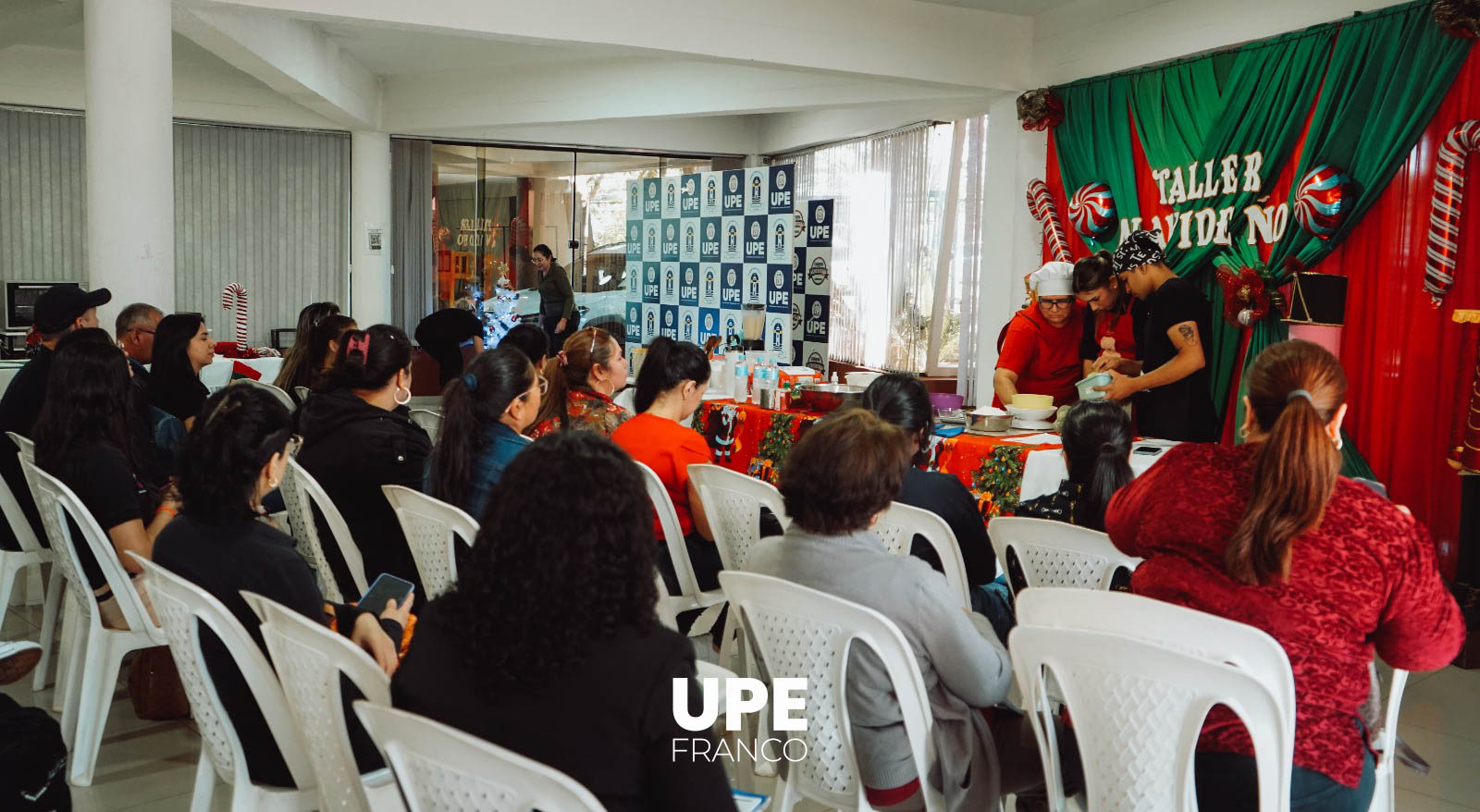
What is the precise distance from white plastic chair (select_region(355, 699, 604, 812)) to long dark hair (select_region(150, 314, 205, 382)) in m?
3.33

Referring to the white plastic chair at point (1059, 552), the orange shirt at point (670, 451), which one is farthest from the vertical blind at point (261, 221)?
the white plastic chair at point (1059, 552)

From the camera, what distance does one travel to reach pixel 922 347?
9.31 meters

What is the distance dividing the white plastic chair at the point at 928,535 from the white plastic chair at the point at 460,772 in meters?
1.51

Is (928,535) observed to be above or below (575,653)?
below

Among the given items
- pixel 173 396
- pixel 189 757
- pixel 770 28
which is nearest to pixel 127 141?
pixel 173 396

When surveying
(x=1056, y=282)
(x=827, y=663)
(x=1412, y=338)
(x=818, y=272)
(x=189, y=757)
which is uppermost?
(x=818, y=272)

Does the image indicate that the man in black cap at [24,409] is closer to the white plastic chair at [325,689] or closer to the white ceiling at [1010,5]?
the white plastic chair at [325,689]

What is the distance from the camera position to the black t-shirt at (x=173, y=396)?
427 centimetres

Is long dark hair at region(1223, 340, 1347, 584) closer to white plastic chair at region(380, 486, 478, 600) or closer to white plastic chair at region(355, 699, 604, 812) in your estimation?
white plastic chair at region(355, 699, 604, 812)

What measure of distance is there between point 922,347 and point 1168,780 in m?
7.66

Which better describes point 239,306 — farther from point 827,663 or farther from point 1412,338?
point 827,663

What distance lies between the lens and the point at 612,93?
9.55 m

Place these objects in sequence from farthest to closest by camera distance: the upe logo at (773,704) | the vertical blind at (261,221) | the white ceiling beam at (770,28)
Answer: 1. the vertical blind at (261,221)
2. the white ceiling beam at (770,28)
3. the upe logo at (773,704)

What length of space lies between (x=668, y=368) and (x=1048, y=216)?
4155mm
